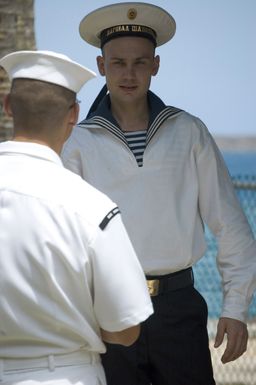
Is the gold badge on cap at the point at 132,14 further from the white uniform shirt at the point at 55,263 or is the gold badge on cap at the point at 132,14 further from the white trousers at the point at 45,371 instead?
the white trousers at the point at 45,371

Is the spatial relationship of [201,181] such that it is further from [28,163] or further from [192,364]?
[28,163]

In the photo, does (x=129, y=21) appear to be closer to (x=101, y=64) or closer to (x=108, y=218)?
(x=101, y=64)

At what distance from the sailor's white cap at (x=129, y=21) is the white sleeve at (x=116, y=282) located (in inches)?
57.2

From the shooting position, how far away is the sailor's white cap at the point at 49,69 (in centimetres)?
313

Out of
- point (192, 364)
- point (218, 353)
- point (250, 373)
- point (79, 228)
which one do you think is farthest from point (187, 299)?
point (218, 353)

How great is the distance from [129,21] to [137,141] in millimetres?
482

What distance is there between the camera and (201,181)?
4.23 metres

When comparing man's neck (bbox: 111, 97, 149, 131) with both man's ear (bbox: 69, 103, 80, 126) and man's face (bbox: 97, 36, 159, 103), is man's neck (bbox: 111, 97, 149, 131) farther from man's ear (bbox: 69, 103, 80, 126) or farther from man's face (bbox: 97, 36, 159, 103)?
man's ear (bbox: 69, 103, 80, 126)

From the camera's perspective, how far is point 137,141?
13.9 ft

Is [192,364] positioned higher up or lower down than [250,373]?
higher up

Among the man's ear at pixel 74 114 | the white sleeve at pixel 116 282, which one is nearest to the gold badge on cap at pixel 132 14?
the man's ear at pixel 74 114

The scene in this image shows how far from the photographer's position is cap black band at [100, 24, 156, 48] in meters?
4.27

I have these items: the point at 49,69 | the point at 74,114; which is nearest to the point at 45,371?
the point at 74,114

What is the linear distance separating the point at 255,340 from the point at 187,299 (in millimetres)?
5834
